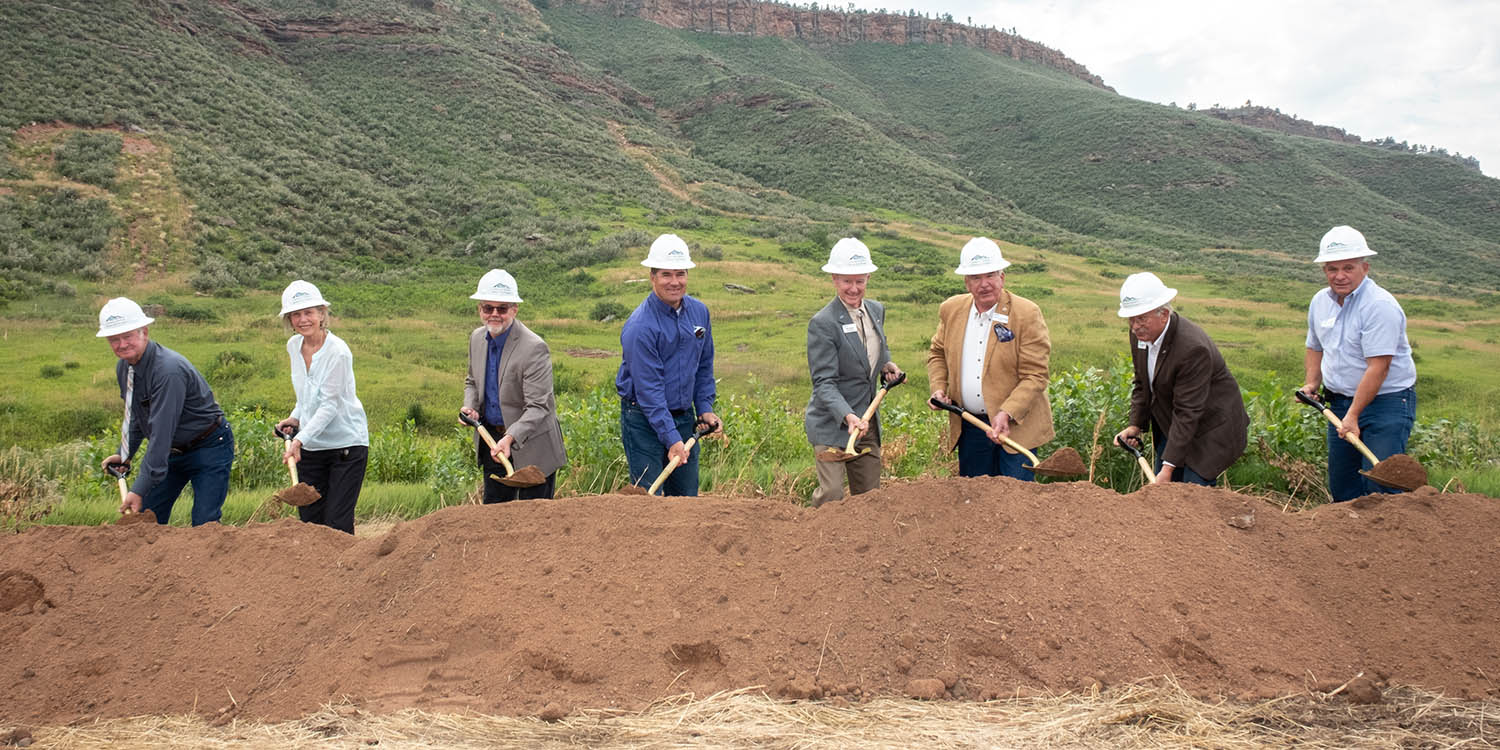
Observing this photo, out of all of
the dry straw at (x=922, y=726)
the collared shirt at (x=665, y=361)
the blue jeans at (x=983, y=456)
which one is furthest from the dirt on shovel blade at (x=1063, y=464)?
the collared shirt at (x=665, y=361)

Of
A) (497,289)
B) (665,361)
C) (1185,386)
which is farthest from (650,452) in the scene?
(1185,386)

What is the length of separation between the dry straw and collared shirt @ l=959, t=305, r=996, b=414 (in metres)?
1.96

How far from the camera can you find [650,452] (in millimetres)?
5047

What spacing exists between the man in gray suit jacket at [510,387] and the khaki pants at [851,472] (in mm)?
1463

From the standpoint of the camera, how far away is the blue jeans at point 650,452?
501 centimetres

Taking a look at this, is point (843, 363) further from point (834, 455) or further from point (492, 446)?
point (492, 446)

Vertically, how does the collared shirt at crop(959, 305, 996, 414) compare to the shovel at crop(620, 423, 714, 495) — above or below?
above

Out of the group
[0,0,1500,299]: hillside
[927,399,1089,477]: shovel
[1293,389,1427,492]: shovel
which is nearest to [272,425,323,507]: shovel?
[927,399,1089,477]: shovel

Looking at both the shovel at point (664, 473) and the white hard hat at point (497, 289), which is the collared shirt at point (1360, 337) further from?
the white hard hat at point (497, 289)

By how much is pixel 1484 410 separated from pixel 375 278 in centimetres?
2795

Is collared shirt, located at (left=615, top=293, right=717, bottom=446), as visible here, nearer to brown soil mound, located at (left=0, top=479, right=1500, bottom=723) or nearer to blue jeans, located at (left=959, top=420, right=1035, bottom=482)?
brown soil mound, located at (left=0, top=479, right=1500, bottom=723)

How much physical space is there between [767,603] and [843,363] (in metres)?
1.64

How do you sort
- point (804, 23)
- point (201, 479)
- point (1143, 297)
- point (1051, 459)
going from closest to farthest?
point (1143, 297) < point (1051, 459) < point (201, 479) < point (804, 23)

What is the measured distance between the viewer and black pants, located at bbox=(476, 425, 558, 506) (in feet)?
16.9
